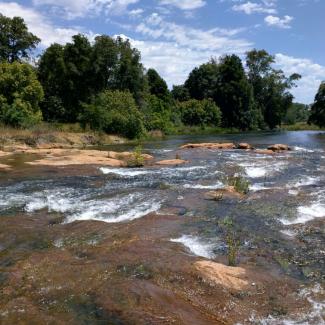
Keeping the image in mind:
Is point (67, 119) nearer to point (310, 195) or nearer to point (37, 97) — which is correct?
point (37, 97)

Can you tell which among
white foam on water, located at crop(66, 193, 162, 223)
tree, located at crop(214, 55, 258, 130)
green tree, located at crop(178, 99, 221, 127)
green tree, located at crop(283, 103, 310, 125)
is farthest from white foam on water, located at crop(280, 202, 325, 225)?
green tree, located at crop(283, 103, 310, 125)

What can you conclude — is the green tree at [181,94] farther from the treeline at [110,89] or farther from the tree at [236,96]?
the tree at [236,96]

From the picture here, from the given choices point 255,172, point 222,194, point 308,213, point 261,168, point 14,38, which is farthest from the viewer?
point 14,38

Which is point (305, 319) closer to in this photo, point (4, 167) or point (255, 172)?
point (255, 172)

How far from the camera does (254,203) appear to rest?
1347 cm

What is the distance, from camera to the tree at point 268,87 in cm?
8981

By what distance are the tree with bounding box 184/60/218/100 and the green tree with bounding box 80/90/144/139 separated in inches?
1629

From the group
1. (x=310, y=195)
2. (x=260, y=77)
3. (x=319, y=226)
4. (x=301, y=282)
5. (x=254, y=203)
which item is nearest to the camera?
(x=301, y=282)

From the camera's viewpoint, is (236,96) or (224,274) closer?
(224,274)

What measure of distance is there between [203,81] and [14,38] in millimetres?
43874

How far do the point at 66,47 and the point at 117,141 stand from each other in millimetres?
18101

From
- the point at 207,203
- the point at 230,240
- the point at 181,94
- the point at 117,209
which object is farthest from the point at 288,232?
the point at 181,94

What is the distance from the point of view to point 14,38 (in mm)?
55219

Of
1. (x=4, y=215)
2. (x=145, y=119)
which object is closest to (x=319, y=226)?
(x=4, y=215)
